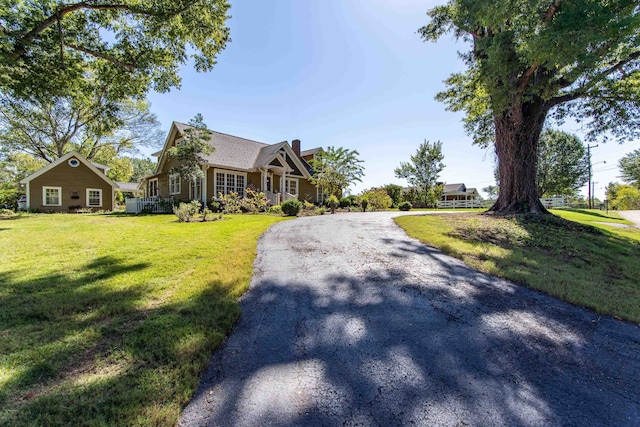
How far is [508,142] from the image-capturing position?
12195 millimetres

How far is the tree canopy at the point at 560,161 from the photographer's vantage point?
36.3 metres

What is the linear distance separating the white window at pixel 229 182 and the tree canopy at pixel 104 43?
8.64 metres

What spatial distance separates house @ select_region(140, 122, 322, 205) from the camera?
18.9m

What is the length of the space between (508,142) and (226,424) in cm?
1428

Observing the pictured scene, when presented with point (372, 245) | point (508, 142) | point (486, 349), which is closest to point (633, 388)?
point (486, 349)

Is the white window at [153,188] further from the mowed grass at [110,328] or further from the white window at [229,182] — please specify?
the mowed grass at [110,328]

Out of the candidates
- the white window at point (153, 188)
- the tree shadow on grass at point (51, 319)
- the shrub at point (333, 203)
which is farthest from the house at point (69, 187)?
the tree shadow on grass at point (51, 319)

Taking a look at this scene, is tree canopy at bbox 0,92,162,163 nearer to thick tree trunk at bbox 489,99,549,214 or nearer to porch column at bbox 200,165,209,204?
porch column at bbox 200,165,209,204

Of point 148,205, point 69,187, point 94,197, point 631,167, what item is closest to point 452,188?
point 631,167

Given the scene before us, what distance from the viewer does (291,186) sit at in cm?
2362

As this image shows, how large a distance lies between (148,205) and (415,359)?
64.2 feet

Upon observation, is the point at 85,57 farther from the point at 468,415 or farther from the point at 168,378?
the point at 468,415

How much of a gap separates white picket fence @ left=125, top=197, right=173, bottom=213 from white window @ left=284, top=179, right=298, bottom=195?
8.64 metres

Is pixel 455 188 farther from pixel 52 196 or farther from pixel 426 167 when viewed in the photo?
pixel 52 196
